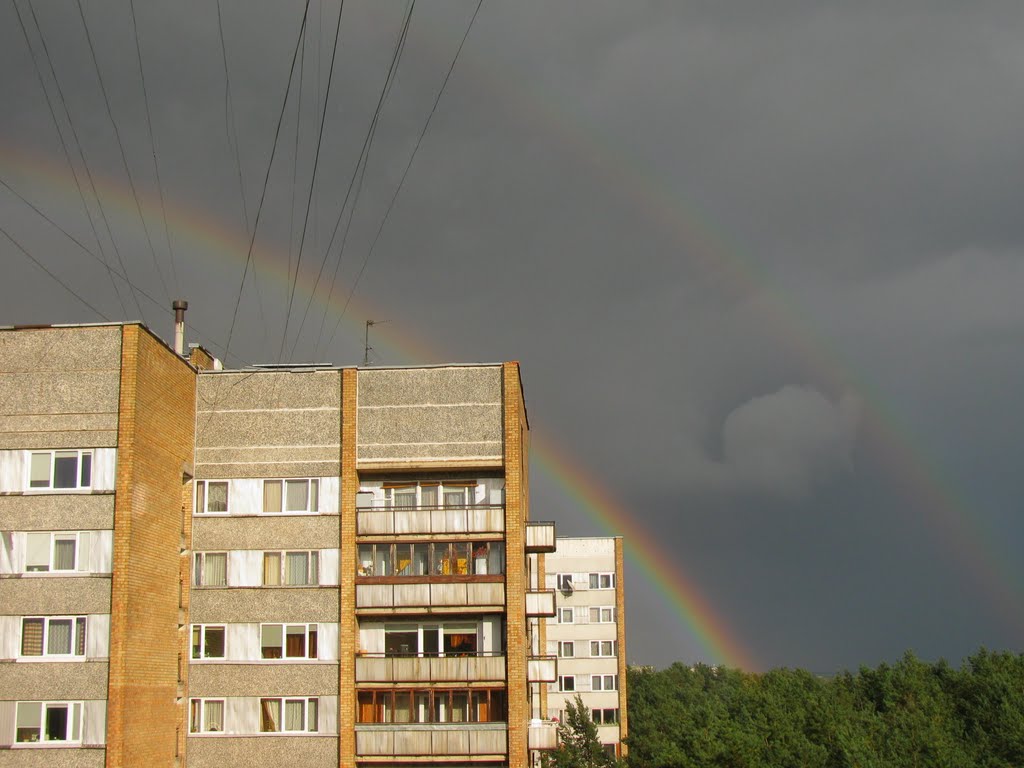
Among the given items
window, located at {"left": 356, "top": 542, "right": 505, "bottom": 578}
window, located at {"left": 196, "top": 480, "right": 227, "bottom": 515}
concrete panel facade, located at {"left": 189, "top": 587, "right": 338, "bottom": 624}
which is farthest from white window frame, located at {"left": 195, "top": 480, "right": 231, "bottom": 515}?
window, located at {"left": 356, "top": 542, "right": 505, "bottom": 578}

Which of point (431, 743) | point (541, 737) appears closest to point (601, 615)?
point (541, 737)

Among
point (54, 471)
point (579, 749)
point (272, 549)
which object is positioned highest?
point (54, 471)

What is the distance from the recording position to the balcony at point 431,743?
134 ft

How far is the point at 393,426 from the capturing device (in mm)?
43438

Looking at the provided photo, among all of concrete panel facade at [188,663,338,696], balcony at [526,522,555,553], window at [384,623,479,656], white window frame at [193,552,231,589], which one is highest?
balcony at [526,522,555,553]

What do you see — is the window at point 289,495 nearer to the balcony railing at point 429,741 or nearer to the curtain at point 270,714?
the curtain at point 270,714

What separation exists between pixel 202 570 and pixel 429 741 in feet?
33.7

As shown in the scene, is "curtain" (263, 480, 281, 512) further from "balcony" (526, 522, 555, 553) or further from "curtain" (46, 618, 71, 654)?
"balcony" (526, 522, 555, 553)

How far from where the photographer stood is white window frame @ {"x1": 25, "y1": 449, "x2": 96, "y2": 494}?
38188mm

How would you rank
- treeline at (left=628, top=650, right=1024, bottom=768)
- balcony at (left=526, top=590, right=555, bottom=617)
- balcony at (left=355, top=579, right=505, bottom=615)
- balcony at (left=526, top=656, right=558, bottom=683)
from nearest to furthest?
balcony at (left=355, top=579, right=505, bottom=615) < balcony at (left=526, top=590, right=555, bottom=617) < balcony at (left=526, top=656, right=558, bottom=683) < treeline at (left=628, top=650, right=1024, bottom=768)

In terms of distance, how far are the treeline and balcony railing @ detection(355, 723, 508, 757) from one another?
9.87 meters

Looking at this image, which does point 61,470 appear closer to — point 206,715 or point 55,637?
point 55,637

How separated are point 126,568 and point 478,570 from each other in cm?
1240

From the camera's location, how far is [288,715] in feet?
135
